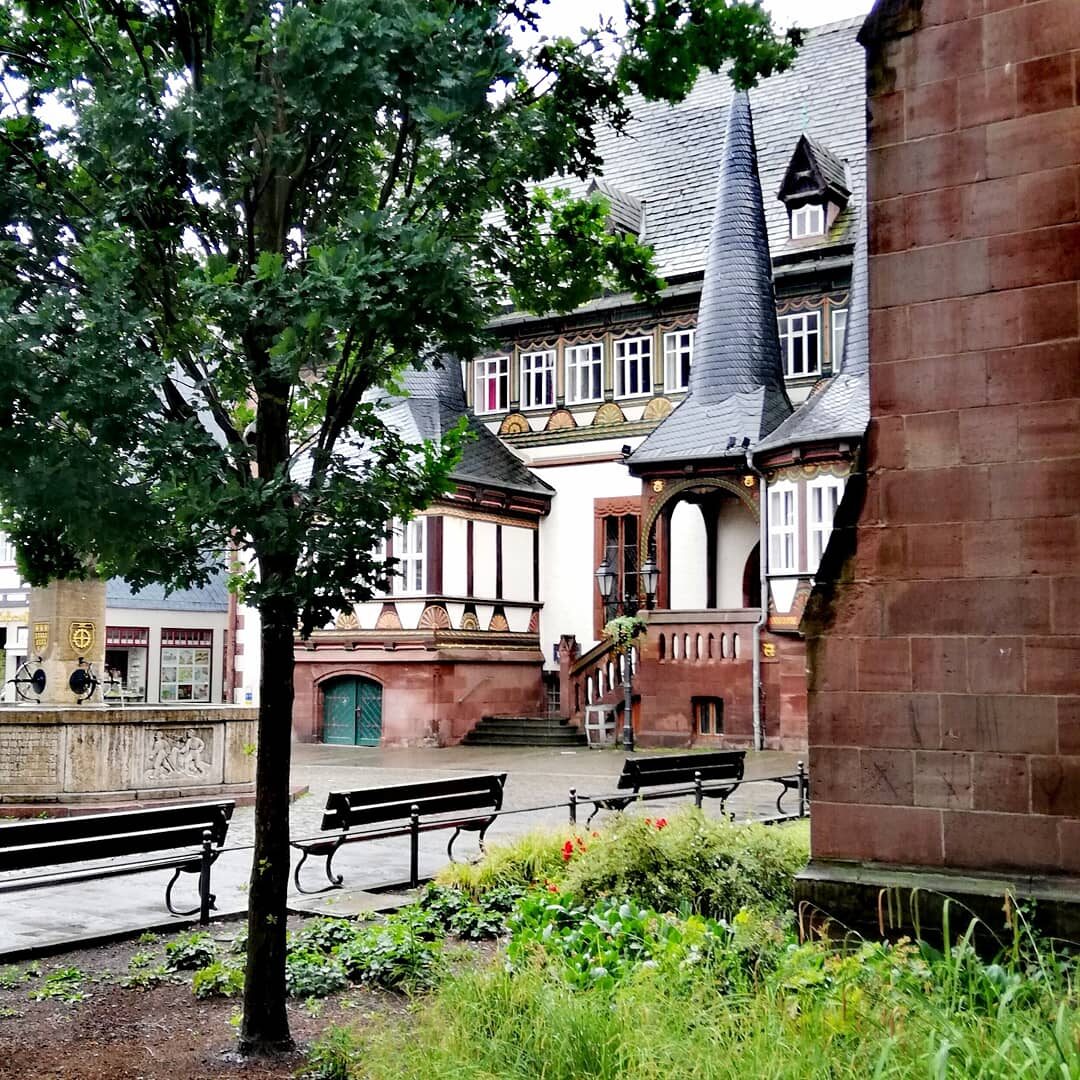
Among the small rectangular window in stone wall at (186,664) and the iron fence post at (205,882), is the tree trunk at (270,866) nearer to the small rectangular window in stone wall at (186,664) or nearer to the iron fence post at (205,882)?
the iron fence post at (205,882)

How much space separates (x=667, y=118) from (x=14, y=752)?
25859 millimetres

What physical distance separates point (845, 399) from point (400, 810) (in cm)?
1750

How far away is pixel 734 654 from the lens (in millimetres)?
26844

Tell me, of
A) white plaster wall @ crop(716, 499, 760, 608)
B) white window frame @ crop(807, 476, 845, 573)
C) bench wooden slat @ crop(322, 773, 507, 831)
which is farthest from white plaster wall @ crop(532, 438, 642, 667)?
bench wooden slat @ crop(322, 773, 507, 831)

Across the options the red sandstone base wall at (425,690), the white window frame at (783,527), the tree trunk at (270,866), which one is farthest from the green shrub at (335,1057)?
the red sandstone base wall at (425,690)

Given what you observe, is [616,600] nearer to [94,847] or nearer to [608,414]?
[608,414]

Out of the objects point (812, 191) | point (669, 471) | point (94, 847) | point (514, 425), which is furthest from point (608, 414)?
point (94, 847)

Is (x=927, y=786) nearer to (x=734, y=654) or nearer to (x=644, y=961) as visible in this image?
(x=644, y=961)

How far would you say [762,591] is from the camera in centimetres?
2692

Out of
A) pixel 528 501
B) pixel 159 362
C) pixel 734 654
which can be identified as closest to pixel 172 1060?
pixel 159 362

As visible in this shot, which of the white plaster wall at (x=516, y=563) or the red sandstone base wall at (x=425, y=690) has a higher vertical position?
the white plaster wall at (x=516, y=563)

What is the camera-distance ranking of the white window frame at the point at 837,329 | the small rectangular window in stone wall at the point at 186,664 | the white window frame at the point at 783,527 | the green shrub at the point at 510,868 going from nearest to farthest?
the green shrub at the point at 510,868 → the white window frame at the point at 783,527 → the white window frame at the point at 837,329 → the small rectangular window in stone wall at the point at 186,664

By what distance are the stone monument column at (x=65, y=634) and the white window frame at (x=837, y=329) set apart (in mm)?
16729

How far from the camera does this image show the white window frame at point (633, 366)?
31266 mm
